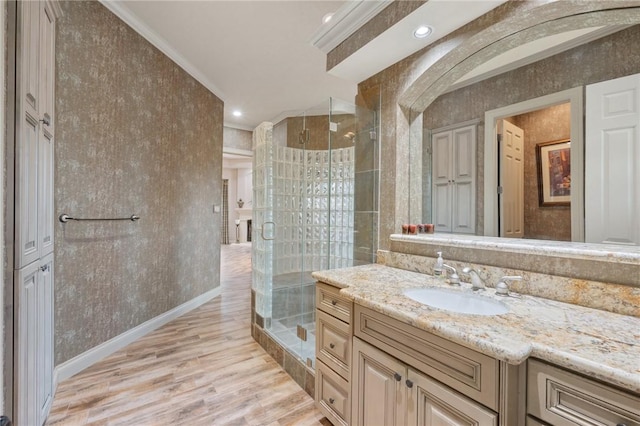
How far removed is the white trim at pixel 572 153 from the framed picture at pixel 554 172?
21 millimetres

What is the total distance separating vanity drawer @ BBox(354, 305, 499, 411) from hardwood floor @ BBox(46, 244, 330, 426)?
2.86 ft

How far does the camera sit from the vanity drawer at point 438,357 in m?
0.84

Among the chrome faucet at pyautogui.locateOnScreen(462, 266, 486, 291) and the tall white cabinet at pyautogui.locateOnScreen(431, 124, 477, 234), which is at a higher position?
the tall white cabinet at pyautogui.locateOnScreen(431, 124, 477, 234)

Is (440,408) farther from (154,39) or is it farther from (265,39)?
(154,39)

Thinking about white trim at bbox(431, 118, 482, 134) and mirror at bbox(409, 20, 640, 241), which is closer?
mirror at bbox(409, 20, 640, 241)

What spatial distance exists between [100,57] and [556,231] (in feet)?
10.5

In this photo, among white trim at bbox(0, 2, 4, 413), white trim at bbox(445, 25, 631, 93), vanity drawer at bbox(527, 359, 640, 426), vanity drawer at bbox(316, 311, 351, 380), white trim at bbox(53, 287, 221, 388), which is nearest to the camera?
vanity drawer at bbox(527, 359, 640, 426)

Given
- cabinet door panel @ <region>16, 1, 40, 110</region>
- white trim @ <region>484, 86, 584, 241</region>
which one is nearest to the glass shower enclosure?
white trim @ <region>484, 86, 584, 241</region>

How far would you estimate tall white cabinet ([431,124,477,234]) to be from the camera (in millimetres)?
1669

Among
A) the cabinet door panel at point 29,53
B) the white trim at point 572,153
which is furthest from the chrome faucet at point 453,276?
the cabinet door panel at point 29,53

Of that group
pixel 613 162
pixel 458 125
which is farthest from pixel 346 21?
pixel 613 162

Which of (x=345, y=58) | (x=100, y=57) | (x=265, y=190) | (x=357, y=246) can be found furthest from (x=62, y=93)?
(x=357, y=246)

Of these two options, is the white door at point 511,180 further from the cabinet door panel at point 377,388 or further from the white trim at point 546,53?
the cabinet door panel at point 377,388

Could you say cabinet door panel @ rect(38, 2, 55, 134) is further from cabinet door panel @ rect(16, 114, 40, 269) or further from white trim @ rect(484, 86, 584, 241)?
white trim @ rect(484, 86, 584, 241)
